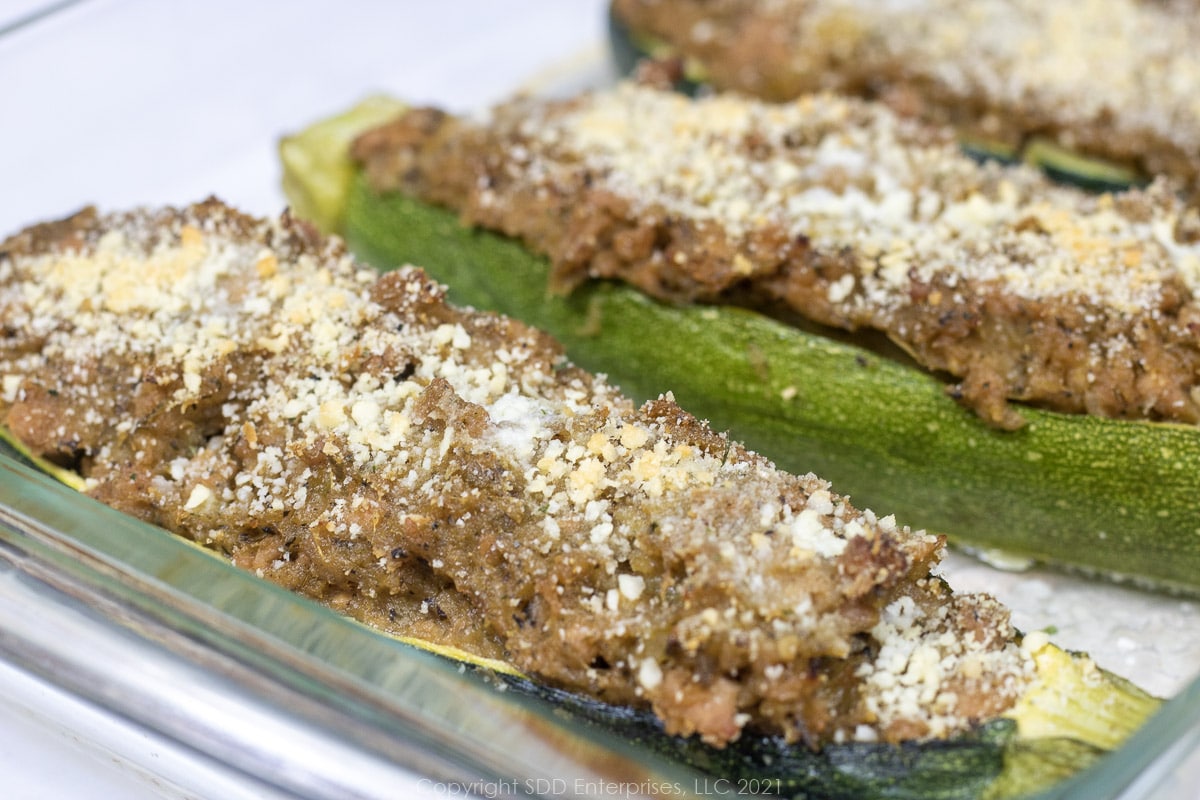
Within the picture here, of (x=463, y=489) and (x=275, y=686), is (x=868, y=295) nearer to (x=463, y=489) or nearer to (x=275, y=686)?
(x=463, y=489)

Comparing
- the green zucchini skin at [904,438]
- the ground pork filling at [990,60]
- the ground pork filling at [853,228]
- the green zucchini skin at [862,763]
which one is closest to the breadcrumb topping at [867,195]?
the ground pork filling at [853,228]

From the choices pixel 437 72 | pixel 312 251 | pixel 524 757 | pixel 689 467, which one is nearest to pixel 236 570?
pixel 524 757

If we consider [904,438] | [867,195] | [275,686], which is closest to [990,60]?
[867,195]

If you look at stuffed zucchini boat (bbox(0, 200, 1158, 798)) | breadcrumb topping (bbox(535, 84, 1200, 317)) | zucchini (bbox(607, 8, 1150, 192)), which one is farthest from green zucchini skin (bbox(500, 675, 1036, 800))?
zucchini (bbox(607, 8, 1150, 192))

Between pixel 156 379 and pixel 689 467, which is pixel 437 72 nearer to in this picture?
pixel 156 379

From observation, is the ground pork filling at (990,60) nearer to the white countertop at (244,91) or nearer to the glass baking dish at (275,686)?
the white countertop at (244,91)

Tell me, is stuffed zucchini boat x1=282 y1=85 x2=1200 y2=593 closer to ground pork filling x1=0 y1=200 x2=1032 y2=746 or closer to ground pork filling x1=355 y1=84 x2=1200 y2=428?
ground pork filling x1=355 y1=84 x2=1200 y2=428

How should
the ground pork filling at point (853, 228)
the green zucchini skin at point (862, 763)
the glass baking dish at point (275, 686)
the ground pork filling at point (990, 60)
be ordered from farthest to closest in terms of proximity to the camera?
the ground pork filling at point (990, 60) → the ground pork filling at point (853, 228) → the green zucchini skin at point (862, 763) → the glass baking dish at point (275, 686)
